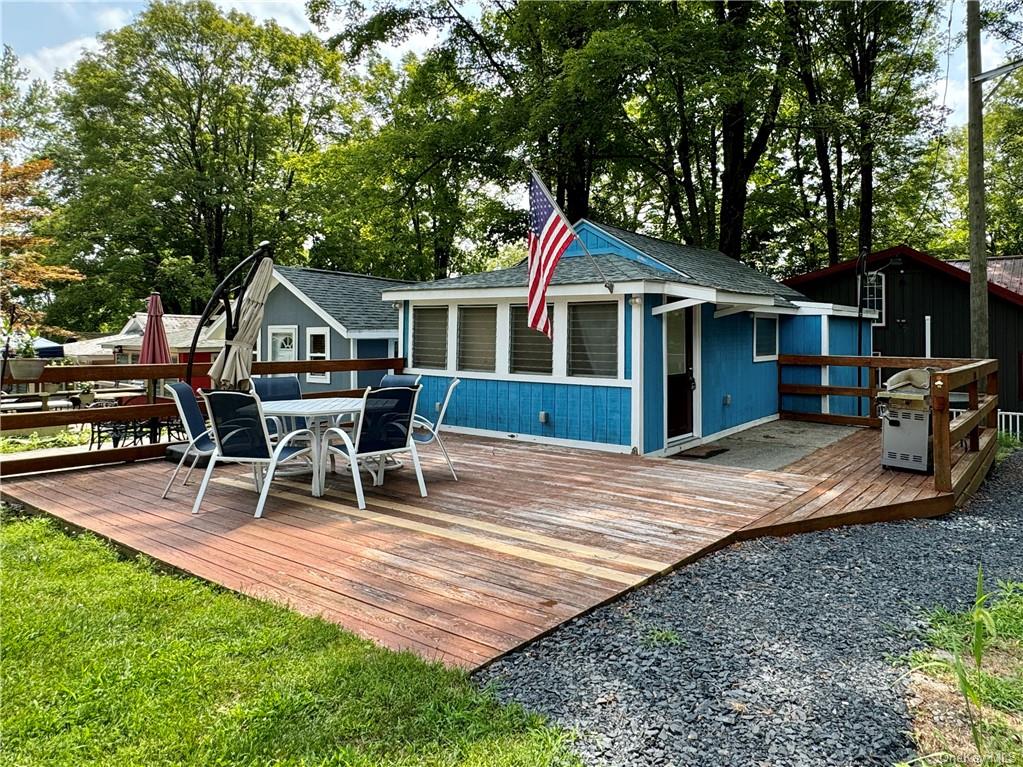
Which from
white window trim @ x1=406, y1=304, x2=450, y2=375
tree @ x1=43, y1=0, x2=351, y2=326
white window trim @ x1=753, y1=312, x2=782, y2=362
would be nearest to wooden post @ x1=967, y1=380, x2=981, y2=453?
white window trim @ x1=753, y1=312, x2=782, y2=362

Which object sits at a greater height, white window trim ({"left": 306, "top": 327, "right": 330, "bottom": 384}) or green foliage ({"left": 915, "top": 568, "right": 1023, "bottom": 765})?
white window trim ({"left": 306, "top": 327, "right": 330, "bottom": 384})

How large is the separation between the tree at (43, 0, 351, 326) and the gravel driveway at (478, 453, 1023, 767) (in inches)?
752

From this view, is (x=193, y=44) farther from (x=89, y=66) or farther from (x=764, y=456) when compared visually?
(x=764, y=456)

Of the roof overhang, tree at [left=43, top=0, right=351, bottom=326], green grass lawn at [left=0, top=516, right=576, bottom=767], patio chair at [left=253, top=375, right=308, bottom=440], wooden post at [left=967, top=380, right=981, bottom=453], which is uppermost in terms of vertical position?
tree at [left=43, top=0, right=351, bottom=326]

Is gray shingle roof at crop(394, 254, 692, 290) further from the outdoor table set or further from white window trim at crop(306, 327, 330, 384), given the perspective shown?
white window trim at crop(306, 327, 330, 384)

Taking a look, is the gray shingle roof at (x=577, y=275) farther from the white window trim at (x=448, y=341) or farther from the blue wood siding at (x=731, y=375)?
the blue wood siding at (x=731, y=375)

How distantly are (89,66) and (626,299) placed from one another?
2201 centimetres

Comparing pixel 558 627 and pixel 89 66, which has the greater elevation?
pixel 89 66

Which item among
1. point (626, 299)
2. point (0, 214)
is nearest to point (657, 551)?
point (626, 299)

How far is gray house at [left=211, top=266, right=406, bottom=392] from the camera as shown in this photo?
1230cm

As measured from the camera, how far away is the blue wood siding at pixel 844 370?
10.7 metres

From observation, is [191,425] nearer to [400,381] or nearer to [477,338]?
[400,381]

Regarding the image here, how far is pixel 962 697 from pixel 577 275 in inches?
233

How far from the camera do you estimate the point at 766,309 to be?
8.97 meters
